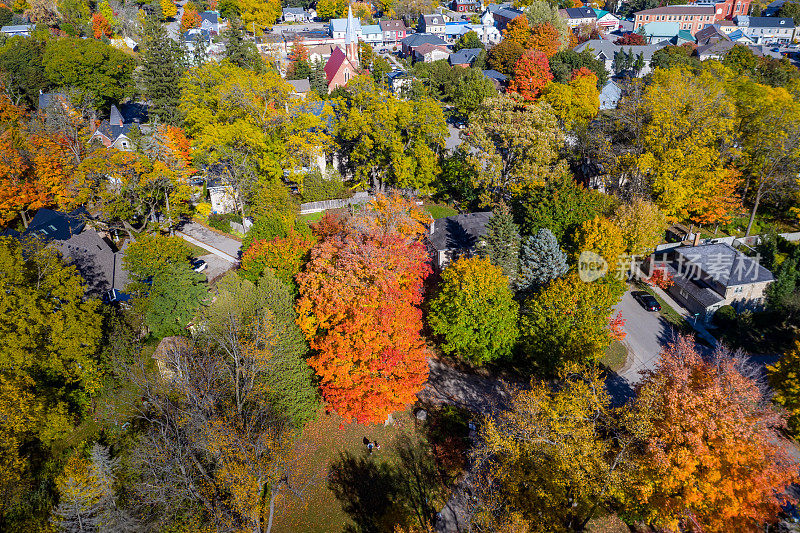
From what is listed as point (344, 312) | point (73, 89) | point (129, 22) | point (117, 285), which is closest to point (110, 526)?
point (344, 312)

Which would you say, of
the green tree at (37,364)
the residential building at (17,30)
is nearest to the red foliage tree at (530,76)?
the green tree at (37,364)

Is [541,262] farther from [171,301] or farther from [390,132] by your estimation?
[171,301]

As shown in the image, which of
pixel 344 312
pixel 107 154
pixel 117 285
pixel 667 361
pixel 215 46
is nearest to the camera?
pixel 667 361

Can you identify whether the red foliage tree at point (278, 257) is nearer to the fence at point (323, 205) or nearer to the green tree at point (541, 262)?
the green tree at point (541, 262)

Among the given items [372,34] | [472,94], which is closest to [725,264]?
[472,94]

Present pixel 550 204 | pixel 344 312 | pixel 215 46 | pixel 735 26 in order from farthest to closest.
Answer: pixel 735 26
pixel 215 46
pixel 550 204
pixel 344 312

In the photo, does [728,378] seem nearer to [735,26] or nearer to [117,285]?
[117,285]
